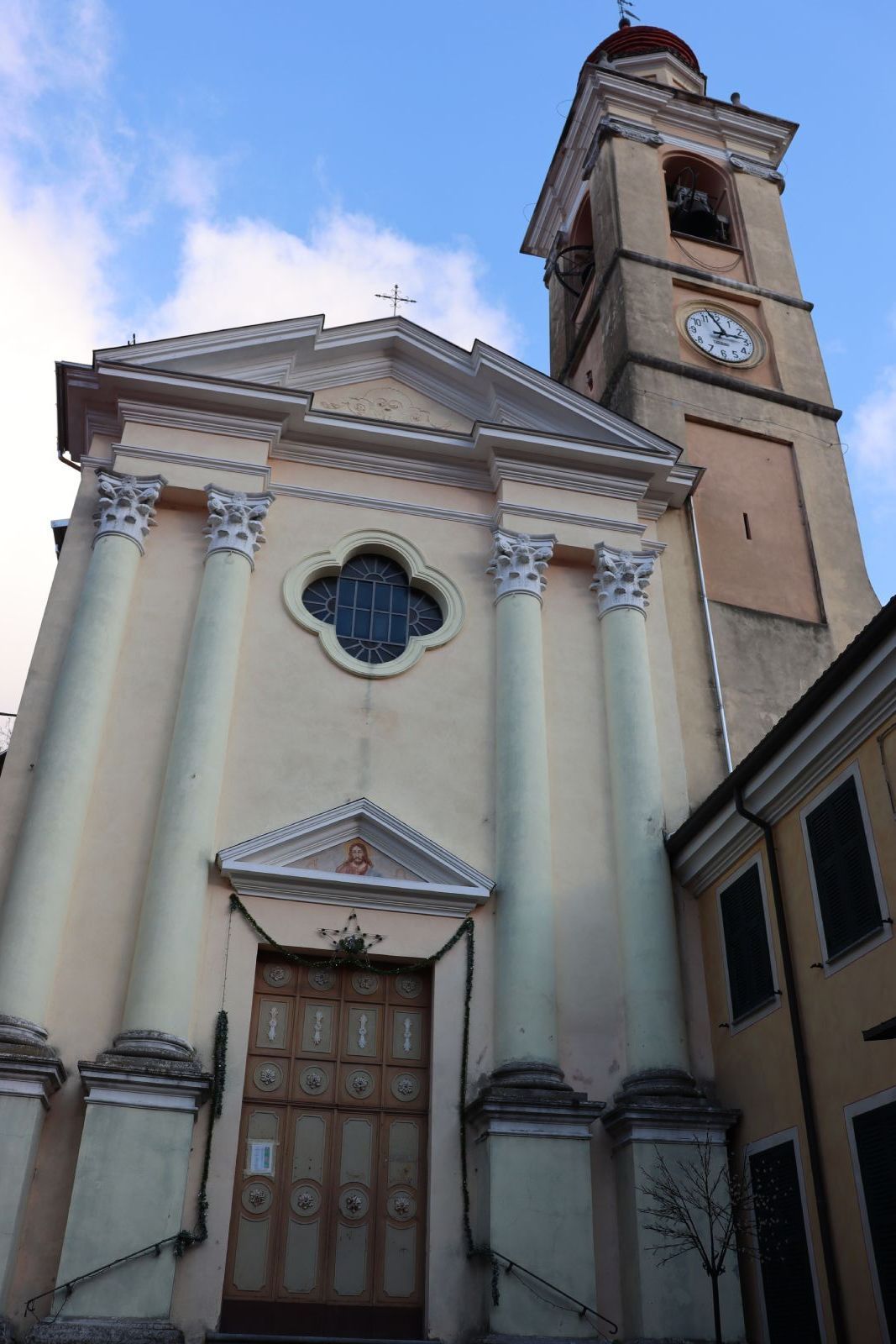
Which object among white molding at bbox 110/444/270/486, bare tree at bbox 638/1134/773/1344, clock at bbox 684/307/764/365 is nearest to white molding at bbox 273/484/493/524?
white molding at bbox 110/444/270/486

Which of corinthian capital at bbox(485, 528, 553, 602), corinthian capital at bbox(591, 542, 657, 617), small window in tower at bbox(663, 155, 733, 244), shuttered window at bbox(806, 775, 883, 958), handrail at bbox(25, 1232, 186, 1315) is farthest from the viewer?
small window in tower at bbox(663, 155, 733, 244)

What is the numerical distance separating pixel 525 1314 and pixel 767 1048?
10.1 ft

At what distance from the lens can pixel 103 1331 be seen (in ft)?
32.3

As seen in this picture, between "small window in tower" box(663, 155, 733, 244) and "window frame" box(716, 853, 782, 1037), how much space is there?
13.3 m

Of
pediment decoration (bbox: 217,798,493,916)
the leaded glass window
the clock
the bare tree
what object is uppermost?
the clock

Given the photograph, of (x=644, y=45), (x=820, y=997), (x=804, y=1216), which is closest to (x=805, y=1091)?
(x=820, y=997)

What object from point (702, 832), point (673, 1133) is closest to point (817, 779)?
point (702, 832)

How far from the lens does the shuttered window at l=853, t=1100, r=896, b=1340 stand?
905cm

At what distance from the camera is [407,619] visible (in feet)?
49.6

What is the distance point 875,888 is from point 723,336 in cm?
1260

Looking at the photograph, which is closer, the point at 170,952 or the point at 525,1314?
the point at 525,1314

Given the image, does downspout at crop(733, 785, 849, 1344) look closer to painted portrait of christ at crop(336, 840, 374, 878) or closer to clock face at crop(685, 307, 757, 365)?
painted portrait of christ at crop(336, 840, 374, 878)

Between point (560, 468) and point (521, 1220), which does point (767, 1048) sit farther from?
point (560, 468)

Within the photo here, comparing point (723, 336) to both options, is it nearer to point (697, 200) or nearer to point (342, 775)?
point (697, 200)
